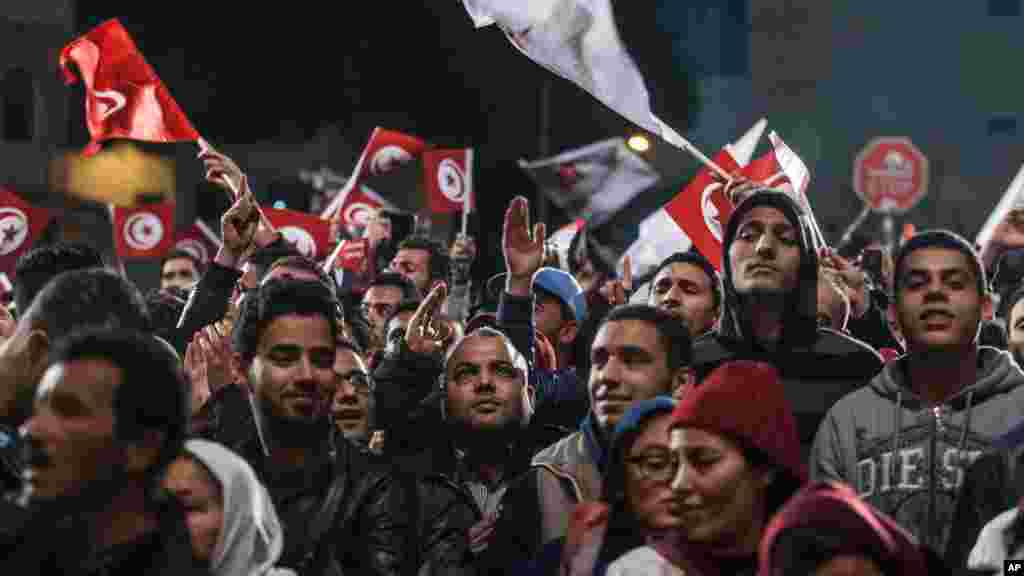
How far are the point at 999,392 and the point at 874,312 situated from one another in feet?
11.7

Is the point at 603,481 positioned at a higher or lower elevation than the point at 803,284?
lower

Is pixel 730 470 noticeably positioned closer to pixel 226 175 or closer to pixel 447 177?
pixel 226 175

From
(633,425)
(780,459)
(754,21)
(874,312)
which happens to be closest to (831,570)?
(780,459)

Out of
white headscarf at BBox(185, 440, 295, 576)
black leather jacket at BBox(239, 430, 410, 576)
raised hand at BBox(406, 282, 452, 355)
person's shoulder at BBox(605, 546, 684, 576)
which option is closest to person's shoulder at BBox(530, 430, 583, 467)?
black leather jacket at BBox(239, 430, 410, 576)

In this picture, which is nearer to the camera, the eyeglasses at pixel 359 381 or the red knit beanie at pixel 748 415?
the red knit beanie at pixel 748 415

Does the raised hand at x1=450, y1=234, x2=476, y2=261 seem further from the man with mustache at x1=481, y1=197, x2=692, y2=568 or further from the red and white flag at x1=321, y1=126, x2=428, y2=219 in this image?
the man with mustache at x1=481, y1=197, x2=692, y2=568

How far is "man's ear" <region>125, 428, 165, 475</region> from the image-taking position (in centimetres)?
387

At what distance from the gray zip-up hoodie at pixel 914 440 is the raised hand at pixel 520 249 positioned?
10.7ft

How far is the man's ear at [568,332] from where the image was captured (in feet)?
29.0

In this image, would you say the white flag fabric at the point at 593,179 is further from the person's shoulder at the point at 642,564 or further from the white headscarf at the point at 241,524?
the white headscarf at the point at 241,524

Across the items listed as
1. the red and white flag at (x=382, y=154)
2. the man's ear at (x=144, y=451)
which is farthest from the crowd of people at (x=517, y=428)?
the red and white flag at (x=382, y=154)

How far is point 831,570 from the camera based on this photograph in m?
3.67

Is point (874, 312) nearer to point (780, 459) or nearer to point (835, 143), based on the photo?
point (780, 459)

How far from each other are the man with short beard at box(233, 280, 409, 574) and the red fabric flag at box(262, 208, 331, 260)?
682cm
